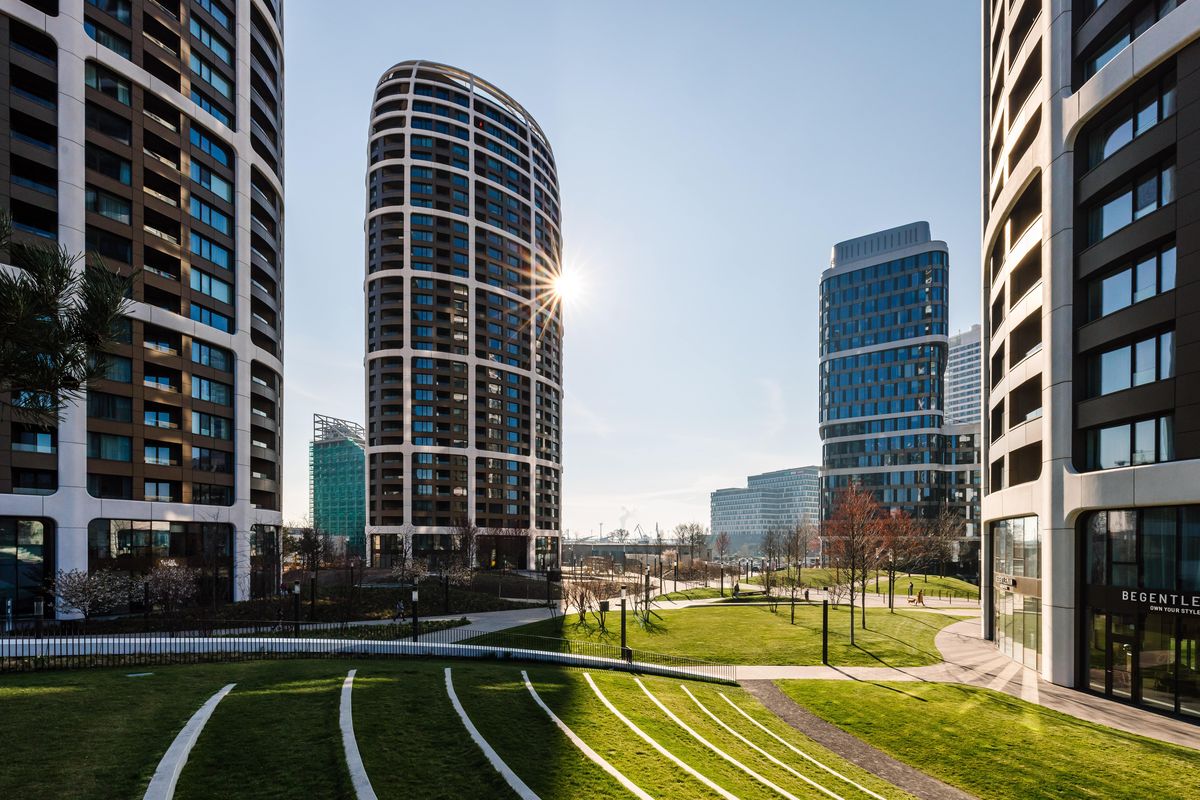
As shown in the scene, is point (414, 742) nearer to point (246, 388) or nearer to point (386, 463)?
point (246, 388)

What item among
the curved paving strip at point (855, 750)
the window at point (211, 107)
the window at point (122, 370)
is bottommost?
the curved paving strip at point (855, 750)

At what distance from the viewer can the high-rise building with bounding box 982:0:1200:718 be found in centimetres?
2394

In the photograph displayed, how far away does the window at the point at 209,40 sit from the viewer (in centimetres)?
5203

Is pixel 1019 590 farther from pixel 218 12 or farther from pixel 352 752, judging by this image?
pixel 218 12

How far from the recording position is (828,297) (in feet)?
422

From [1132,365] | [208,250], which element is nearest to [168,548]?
[208,250]

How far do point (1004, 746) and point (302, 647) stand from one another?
85.1 feet

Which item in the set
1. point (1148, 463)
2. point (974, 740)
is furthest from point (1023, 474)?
point (974, 740)

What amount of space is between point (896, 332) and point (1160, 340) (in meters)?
99.4

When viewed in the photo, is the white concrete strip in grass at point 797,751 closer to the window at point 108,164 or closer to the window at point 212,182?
the window at point 108,164

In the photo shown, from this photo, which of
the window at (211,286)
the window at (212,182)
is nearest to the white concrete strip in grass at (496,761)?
the window at (211,286)

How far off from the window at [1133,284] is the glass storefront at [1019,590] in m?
10.8

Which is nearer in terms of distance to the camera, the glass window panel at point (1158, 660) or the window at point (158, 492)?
the glass window panel at point (1158, 660)

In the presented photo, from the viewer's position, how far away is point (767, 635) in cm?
4091
